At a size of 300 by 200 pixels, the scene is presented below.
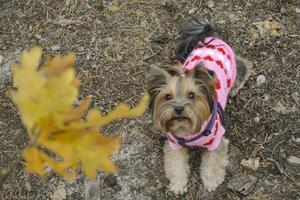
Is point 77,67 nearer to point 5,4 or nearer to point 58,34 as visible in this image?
point 58,34

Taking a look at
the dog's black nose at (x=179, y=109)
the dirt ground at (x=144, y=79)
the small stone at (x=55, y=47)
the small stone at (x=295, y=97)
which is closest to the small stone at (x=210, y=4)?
the dirt ground at (x=144, y=79)

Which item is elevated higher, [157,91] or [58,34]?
[157,91]

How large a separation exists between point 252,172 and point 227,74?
869mm

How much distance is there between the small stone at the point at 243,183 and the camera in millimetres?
4250

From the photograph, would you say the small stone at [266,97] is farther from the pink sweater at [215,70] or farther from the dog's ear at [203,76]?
the dog's ear at [203,76]

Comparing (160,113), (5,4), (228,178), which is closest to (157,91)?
(160,113)

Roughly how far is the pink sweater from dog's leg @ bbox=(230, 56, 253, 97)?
163 millimetres

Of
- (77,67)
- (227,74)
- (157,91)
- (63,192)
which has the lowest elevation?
(63,192)

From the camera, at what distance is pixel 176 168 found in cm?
432

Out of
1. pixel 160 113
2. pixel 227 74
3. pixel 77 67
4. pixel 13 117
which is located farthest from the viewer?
pixel 77 67

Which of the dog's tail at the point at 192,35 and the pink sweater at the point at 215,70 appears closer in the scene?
the pink sweater at the point at 215,70

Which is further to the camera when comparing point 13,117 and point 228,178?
point 13,117

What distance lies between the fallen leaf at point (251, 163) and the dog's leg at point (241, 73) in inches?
27.8

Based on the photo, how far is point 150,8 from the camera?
546 centimetres
